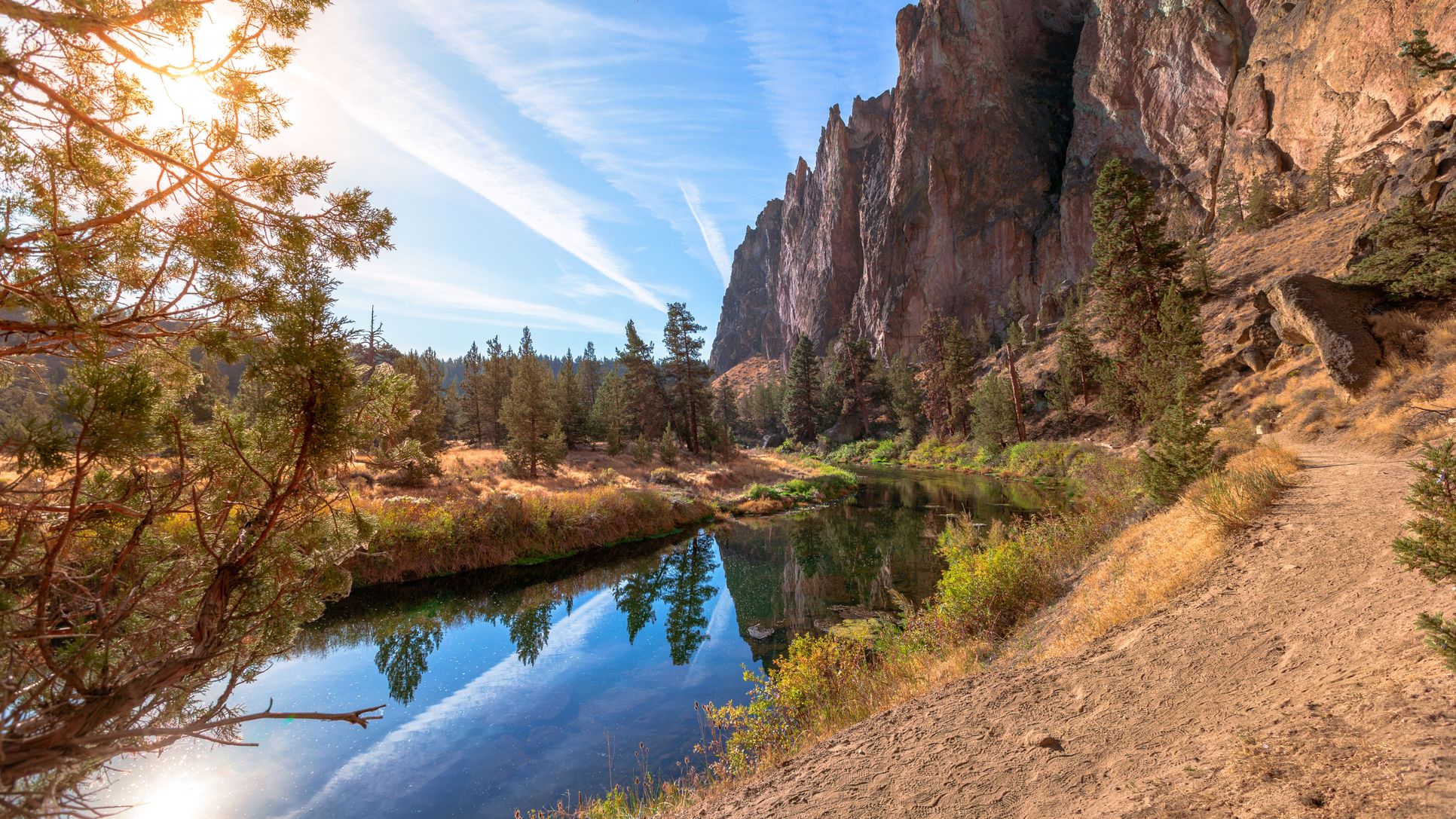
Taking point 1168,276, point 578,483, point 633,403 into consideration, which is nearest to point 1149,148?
point 1168,276

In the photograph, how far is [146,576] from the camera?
3.30 metres

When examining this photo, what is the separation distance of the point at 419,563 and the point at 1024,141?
3820 inches

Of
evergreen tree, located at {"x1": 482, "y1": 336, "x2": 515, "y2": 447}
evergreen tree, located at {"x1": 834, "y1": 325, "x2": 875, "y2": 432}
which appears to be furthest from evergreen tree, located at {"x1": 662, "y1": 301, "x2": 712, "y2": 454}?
evergreen tree, located at {"x1": 834, "y1": 325, "x2": 875, "y2": 432}

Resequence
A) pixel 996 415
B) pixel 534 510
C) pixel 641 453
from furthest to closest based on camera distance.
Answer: pixel 996 415 < pixel 641 453 < pixel 534 510

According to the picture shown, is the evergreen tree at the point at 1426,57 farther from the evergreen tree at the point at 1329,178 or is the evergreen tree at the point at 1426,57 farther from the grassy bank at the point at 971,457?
the evergreen tree at the point at 1329,178

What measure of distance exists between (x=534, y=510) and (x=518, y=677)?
8772mm

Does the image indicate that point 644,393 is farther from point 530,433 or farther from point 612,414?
point 530,433

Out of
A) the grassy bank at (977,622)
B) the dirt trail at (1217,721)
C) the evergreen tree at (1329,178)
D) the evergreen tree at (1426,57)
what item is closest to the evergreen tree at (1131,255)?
the evergreen tree at (1426,57)

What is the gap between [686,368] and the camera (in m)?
42.5

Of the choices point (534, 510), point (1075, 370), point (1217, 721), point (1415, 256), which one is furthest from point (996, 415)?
point (1217, 721)

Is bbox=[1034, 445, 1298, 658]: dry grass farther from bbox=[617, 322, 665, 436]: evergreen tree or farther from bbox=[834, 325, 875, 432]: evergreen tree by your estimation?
bbox=[834, 325, 875, 432]: evergreen tree

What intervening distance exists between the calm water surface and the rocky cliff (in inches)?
1526

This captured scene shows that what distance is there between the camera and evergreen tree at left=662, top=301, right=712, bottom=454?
138 feet

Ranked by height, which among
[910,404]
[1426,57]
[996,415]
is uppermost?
[1426,57]
